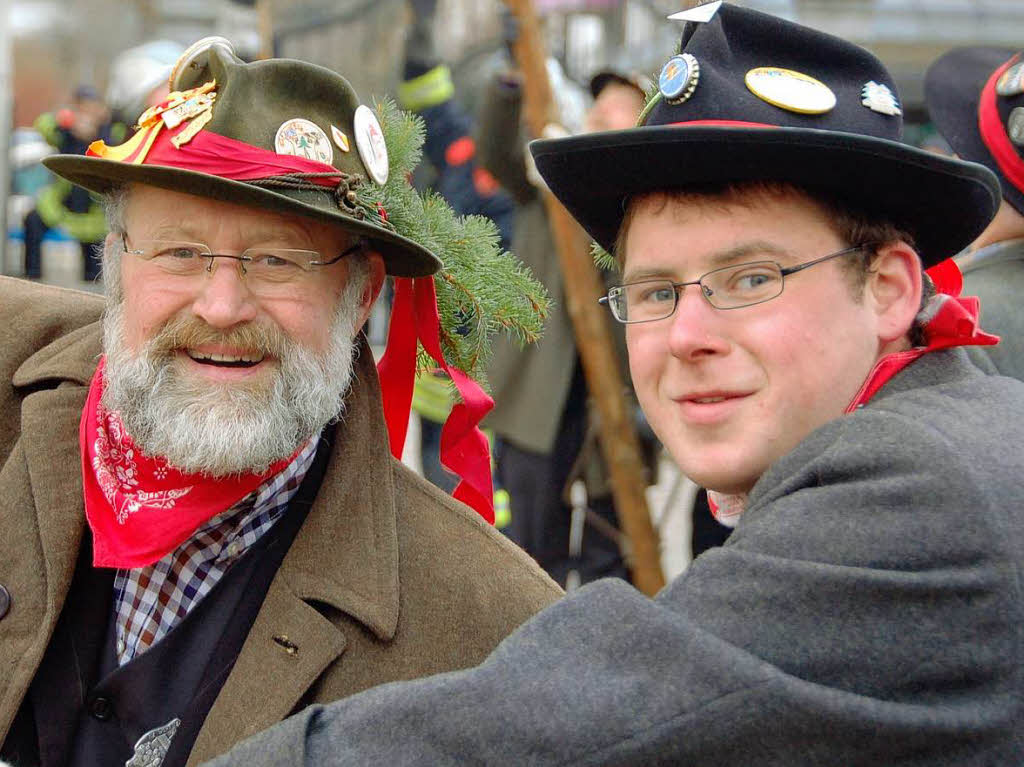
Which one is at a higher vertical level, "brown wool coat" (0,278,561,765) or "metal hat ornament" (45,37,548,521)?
"metal hat ornament" (45,37,548,521)

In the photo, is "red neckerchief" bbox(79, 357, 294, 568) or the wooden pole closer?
"red neckerchief" bbox(79, 357, 294, 568)

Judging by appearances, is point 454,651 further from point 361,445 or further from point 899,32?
point 899,32

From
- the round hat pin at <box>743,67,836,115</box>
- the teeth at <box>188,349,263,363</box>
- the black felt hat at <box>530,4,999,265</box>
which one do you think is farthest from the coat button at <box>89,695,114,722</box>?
the round hat pin at <box>743,67,836,115</box>

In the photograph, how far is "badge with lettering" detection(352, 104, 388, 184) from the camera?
2.67 metres

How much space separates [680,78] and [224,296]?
1.03 metres

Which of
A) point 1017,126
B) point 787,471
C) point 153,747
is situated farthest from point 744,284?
point 1017,126

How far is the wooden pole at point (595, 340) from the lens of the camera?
4.82 meters

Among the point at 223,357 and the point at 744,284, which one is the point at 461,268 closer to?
the point at 223,357

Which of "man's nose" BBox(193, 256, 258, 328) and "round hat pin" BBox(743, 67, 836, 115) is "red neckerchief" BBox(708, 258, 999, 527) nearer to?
"round hat pin" BBox(743, 67, 836, 115)

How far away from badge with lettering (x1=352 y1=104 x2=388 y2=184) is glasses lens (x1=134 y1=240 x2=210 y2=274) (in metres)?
0.39

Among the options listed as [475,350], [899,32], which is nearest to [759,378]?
[475,350]

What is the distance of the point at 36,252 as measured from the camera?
36.7 feet

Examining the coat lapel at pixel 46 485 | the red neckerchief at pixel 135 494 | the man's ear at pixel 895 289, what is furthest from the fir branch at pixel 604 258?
the coat lapel at pixel 46 485

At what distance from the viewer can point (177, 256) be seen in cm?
256
